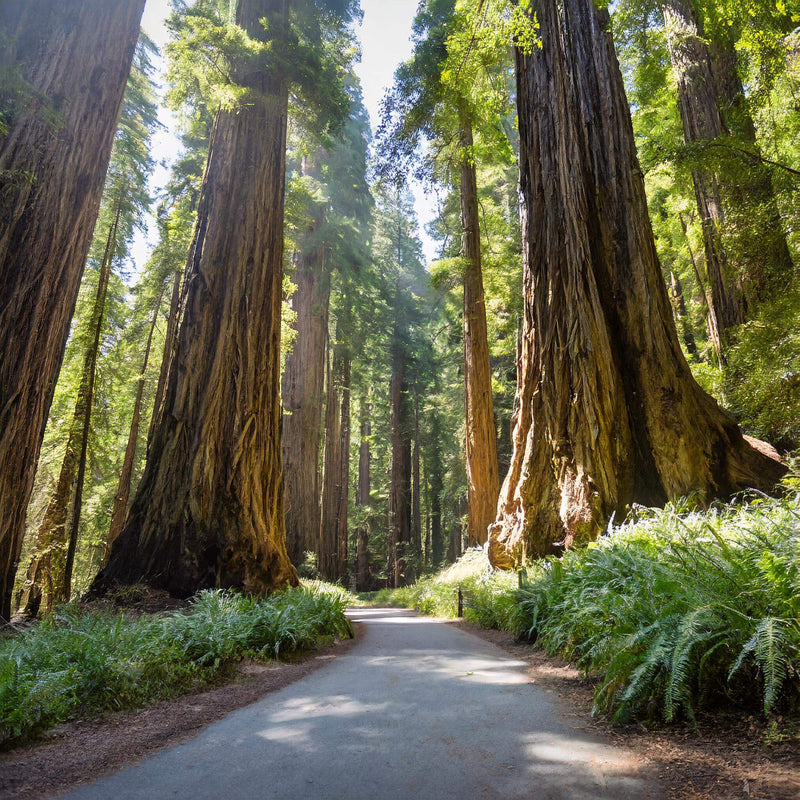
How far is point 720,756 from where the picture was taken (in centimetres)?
184

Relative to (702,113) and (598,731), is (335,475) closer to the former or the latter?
(702,113)

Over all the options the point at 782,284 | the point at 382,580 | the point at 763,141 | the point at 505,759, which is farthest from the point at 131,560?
the point at 382,580

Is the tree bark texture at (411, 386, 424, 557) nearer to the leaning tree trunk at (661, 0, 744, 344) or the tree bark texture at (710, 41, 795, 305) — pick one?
the leaning tree trunk at (661, 0, 744, 344)

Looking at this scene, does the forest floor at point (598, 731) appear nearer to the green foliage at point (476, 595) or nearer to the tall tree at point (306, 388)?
the green foliage at point (476, 595)

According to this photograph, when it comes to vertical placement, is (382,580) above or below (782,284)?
below

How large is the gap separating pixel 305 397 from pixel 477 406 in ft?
24.6

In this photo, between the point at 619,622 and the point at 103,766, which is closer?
the point at 103,766

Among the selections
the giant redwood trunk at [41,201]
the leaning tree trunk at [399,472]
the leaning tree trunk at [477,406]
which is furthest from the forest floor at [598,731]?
the leaning tree trunk at [399,472]

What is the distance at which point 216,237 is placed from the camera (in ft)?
23.5

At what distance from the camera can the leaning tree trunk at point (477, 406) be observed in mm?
10789

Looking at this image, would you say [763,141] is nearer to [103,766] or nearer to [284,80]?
[284,80]

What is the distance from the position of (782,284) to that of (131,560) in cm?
860

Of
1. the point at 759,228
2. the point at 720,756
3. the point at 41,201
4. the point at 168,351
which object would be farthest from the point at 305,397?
the point at 720,756

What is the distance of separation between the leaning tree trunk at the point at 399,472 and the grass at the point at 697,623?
61.5 ft
